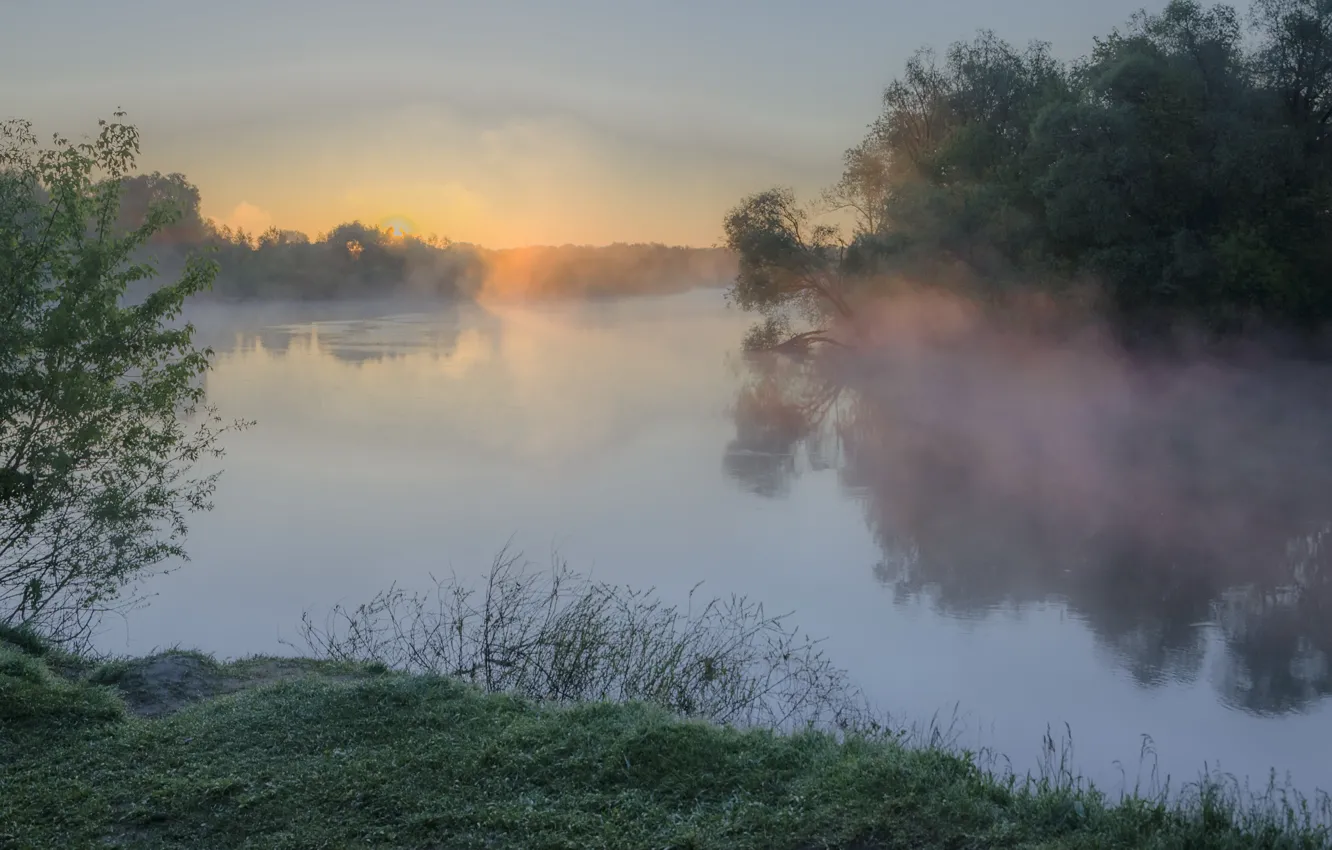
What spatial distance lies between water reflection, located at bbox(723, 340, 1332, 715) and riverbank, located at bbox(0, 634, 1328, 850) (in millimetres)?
5283

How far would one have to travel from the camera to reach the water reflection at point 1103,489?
10.9 metres

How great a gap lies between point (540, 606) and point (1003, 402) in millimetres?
18755

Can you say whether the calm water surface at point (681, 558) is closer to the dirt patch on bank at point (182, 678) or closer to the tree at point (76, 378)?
the tree at point (76, 378)

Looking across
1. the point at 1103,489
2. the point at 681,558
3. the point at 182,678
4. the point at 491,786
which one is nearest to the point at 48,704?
the point at 182,678

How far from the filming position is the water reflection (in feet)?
35.7

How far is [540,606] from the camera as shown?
1023cm

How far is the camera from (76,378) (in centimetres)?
895

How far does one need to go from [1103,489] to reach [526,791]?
14.7m

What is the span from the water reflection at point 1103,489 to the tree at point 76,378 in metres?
7.85

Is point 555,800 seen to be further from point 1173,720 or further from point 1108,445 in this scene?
point 1108,445

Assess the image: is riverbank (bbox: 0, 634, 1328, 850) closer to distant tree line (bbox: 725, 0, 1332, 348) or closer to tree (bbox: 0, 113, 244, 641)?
tree (bbox: 0, 113, 244, 641)

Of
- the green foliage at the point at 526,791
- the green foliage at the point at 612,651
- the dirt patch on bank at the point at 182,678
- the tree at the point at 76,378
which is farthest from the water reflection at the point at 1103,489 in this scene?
the tree at the point at 76,378

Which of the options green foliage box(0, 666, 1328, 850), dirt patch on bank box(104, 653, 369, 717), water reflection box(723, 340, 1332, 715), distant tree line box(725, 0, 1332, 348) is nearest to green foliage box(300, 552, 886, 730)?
dirt patch on bank box(104, 653, 369, 717)

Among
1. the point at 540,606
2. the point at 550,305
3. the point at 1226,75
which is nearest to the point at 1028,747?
the point at 540,606
